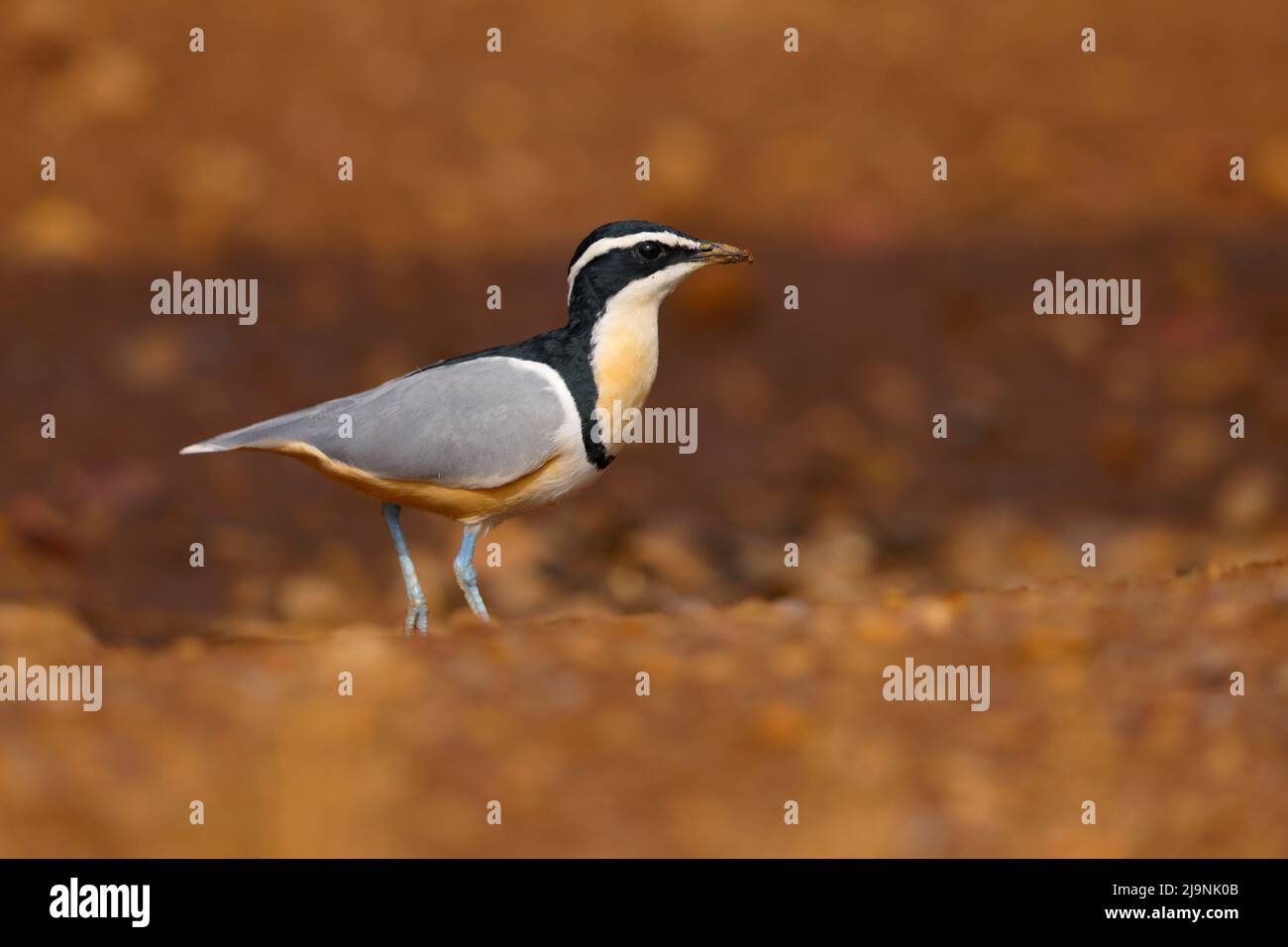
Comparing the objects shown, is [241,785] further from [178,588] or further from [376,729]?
[178,588]

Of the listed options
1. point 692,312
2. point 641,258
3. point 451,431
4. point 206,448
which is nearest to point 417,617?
point 451,431

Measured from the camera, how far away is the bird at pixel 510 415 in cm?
652

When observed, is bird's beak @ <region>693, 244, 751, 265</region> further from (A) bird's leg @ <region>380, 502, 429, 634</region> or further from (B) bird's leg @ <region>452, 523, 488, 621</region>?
(A) bird's leg @ <region>380, 502, 429, 634</region>

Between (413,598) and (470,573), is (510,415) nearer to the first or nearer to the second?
(470,573)

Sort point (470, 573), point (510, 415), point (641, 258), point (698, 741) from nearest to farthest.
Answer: point (698, 741) → point (510, 415) → point (641, 258) → point (470, 573)

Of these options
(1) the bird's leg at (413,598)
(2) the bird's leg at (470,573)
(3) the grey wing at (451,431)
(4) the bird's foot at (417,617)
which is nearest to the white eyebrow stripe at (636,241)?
(3) the grey wing at (451,431)

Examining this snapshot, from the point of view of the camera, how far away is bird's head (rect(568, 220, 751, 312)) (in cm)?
662

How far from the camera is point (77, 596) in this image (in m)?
8.82

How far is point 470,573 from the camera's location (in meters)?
6.78

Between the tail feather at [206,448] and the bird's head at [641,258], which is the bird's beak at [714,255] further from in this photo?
the tail feather at [206,448]

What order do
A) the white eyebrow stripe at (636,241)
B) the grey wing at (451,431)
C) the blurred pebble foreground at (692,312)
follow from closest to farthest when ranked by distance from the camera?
the grey wing at (451,431), the white eyebrow stripe at (636,241), the blurred pebble foreground at (692,312)

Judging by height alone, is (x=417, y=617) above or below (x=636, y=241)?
below

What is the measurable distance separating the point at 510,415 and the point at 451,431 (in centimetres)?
23

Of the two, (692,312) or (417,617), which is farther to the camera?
(692,312)
